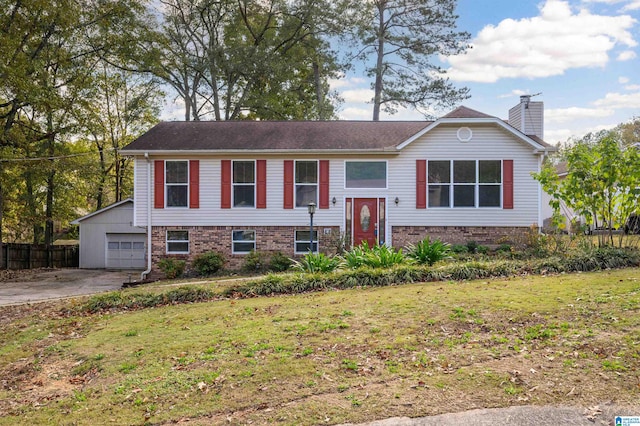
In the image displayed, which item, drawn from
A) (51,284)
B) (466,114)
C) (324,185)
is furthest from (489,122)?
(51,284)

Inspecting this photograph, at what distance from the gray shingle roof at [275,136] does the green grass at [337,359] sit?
27.8 ft

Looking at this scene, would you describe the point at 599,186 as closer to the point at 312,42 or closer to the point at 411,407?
the point at 411,407

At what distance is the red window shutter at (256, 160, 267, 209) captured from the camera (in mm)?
16109

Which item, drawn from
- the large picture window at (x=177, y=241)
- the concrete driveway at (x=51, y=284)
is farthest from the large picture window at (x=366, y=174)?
the concrete driveway at (x=51, y=284)

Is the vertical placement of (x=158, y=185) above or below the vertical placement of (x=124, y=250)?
above

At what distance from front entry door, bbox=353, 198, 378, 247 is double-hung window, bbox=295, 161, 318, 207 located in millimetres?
1434

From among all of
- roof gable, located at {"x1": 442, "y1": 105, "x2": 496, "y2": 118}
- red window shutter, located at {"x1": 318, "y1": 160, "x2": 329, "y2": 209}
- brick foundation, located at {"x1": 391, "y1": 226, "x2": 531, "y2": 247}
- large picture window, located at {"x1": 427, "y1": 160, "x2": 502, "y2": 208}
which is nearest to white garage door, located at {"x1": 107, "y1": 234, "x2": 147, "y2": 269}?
red window shutter, located at {"x1": 318, "y1": 160, "x2": 329, "y2": 209}

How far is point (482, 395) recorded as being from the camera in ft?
14.9

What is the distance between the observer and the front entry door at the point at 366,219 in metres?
16.0

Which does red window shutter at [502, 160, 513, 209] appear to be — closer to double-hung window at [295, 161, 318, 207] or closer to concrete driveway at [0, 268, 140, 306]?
double-hung window at [295, 161, 318, 207]

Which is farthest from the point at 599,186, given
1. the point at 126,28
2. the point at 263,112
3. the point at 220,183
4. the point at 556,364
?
the point at 126,28

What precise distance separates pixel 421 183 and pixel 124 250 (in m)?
14.4

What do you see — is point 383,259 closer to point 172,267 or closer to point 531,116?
point 172,267

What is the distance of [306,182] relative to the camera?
16234 millimetres
